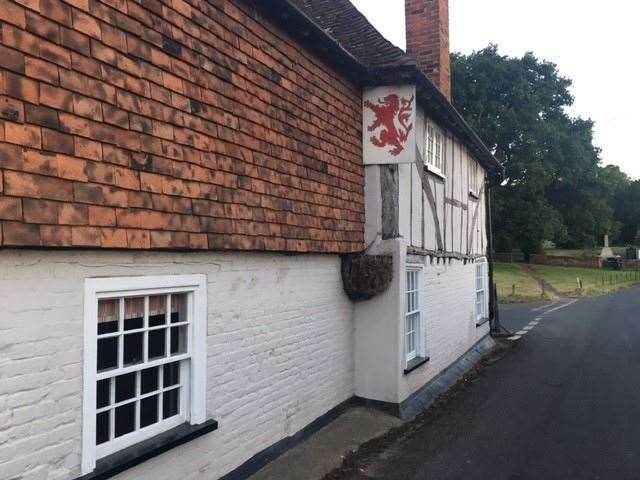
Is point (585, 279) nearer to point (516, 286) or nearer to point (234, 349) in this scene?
point (516, 286)

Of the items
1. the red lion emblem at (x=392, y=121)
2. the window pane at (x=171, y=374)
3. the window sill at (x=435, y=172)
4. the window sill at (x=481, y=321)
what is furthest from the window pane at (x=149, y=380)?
the window sill at (x=481, y=321)

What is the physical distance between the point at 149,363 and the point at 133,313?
0.41 meters

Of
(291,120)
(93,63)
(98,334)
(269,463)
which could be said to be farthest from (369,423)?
(93,63)

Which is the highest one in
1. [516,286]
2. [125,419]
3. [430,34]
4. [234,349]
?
[430,34]

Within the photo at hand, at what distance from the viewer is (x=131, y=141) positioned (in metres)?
4.18

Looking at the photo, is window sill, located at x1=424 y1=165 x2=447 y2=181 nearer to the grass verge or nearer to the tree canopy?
the grass verge

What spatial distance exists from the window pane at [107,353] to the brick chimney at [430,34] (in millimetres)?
9179

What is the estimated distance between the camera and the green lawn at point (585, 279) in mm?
35250

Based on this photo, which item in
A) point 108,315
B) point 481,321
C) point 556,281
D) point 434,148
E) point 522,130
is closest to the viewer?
point 108,315

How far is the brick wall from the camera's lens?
345cm

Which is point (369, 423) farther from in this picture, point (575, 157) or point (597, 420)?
point (575, 157)

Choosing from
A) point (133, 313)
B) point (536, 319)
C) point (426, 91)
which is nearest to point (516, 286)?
point (536, 319)

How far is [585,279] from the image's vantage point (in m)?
41.8

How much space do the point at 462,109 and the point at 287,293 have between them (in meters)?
34.2
